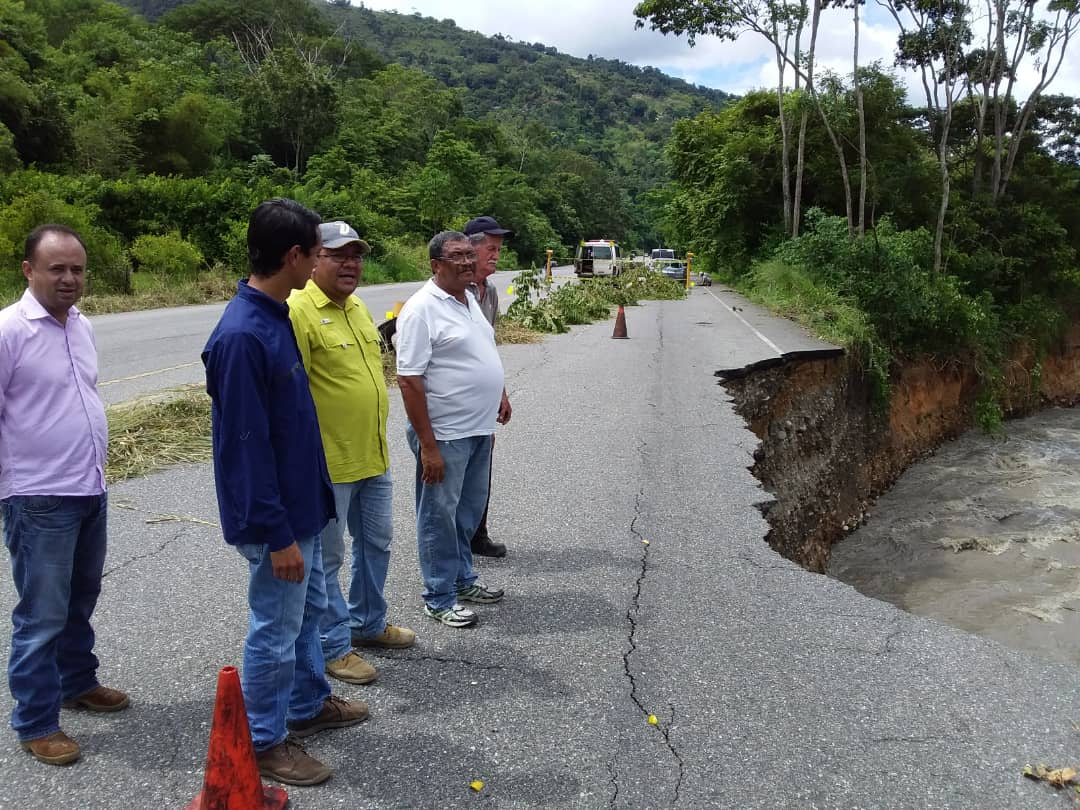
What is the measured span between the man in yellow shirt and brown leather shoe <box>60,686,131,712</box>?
2.62 ft

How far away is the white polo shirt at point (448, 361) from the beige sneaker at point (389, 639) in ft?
2.99

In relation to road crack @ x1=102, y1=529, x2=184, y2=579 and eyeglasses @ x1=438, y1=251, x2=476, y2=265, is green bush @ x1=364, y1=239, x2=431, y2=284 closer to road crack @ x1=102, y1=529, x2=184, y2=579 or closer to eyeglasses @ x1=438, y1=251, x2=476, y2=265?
road crack @ x1=102, y1=529, x2=184, y2=579

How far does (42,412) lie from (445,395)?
1638 mm

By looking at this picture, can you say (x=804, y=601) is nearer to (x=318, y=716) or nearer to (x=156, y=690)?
(x=318, y=716)

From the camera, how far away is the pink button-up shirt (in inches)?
109

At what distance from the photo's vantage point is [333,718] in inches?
119

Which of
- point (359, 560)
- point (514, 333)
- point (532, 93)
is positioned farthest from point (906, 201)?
point (532, 93)

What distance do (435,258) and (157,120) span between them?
38802 mm

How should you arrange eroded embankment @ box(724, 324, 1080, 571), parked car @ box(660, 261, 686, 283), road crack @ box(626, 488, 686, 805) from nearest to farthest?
road crack @ box(626, 488, 686, 805) → eroded embankment @ box(724, 324, 1080, 571) → parked car @ box(660, 261, 686, 283)

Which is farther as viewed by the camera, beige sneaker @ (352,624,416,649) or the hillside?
the hillside

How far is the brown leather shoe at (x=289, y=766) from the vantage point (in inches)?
105

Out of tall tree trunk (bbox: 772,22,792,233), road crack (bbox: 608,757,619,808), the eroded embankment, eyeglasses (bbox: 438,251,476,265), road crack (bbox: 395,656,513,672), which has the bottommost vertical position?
the eroded embankment

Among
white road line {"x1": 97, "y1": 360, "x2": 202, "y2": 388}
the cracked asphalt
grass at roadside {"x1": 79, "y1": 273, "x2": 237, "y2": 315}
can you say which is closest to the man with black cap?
the cracked asphalt

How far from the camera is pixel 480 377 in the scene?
3.91 m
